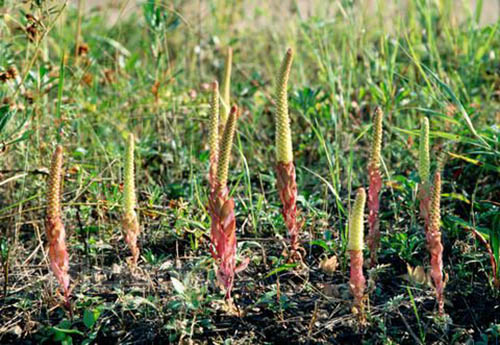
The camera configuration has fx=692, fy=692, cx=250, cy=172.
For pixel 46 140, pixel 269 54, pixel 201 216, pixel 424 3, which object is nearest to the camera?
pixel 201 216

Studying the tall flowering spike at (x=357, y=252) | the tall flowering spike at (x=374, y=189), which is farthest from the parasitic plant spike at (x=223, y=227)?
the tall flowering spike at (x=374, y=189)

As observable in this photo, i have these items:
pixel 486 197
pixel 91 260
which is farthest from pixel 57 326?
pixel 486 197

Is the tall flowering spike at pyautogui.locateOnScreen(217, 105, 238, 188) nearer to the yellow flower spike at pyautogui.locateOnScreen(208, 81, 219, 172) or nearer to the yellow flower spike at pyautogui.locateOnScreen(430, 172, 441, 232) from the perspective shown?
the yellow flower spike at pyautogui.locateOnScreen(208, 81, 219, 172)

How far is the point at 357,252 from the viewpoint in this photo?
1.96 meters

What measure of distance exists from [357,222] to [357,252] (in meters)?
0.11

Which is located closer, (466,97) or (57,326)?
(57,326)

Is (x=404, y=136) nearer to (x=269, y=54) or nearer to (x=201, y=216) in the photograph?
(x=201, y=216)

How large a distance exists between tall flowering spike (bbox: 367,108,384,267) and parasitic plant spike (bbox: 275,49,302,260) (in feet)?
0.79

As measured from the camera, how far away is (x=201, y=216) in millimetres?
2635

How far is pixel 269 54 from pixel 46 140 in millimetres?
1837

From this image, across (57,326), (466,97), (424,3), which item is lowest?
(57,326)

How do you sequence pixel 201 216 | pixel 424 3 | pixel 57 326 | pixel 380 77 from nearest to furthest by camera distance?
pixel 57 326
pixel 201 216
pixel 380 77
pixel 424 3

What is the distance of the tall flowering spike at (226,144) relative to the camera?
1.87 meters

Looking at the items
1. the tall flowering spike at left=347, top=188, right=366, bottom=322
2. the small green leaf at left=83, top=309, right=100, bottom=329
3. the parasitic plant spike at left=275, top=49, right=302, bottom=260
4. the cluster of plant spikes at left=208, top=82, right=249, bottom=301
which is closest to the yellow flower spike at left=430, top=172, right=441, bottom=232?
the tall flowering spike at left=347, top=188, right=366, bottom=322
